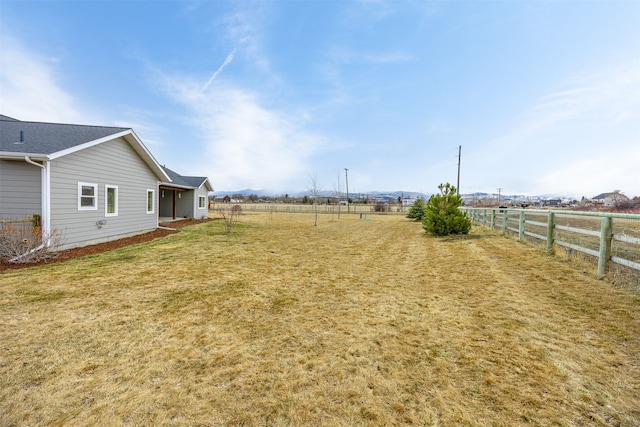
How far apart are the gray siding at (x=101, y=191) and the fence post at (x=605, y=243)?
13.3 metres

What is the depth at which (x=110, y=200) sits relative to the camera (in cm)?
1007

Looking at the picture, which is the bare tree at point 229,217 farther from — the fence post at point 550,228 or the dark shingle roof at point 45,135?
the fence post at point 550,228

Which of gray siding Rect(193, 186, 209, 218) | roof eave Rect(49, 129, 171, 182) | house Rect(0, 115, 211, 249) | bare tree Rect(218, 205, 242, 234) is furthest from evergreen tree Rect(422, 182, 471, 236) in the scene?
gray siding Rect(193, 186, 209, 218)

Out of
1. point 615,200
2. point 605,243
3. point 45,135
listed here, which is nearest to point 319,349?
point 605,243

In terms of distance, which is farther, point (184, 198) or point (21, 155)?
point (184, 198)

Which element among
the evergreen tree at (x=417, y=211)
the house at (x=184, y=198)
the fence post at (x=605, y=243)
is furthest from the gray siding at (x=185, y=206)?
the fence post at (x=605, y=243)

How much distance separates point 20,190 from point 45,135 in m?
2.33

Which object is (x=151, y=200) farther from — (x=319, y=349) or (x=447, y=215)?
(x=447, y=215)

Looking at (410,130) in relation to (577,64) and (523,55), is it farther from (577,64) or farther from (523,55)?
(577,64)

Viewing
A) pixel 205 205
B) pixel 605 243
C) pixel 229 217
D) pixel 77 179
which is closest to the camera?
pixel 605 243

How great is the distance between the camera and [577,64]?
11320 millimetres

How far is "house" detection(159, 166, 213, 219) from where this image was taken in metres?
19.2

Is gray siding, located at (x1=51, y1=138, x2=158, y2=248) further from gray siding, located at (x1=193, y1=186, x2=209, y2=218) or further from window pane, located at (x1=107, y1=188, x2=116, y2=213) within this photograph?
gray siding, located at (x1=193, y1=186, x2=209, y2=218)

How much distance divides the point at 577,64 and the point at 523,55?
7.84 ft
